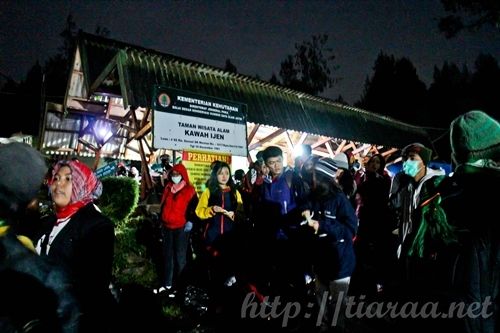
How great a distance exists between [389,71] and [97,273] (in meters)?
50.3

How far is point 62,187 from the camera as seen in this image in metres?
2.64

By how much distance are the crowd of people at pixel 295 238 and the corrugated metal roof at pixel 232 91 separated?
7.83 ft

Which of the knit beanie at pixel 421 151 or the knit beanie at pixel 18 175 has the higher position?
the knit beanie at pixel 421 151

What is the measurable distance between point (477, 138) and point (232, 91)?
9404 millimetres

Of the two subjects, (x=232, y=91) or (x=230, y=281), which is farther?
(x=232, y=91)

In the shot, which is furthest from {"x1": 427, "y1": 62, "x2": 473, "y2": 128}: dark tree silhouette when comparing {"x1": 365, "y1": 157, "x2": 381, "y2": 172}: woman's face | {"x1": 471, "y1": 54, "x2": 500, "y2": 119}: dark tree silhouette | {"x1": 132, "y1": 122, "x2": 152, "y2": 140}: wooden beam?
{"x1": 132, "y1": 122, "x2": 152, "y2": 140}: wooden beam

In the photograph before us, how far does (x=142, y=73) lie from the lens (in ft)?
28.5

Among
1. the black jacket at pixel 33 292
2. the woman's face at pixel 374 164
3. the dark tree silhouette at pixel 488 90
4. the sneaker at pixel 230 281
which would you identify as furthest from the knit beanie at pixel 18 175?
the dark tree silhouette at pixel 488 90

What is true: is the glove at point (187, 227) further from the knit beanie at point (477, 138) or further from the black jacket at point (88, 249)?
the knit beanie at point (477, 138)

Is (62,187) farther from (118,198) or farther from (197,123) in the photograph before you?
(118,198)

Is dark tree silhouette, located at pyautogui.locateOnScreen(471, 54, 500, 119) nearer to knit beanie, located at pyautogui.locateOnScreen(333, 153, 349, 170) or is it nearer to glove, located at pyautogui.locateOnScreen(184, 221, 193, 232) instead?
knit beanie, located at pyautogui.locateOnScreen(333, 153, 349, 170)

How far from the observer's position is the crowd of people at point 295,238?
1.34m

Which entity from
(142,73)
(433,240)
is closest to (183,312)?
(433,240)

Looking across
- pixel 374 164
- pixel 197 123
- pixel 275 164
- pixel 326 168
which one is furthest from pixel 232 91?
pixel 326 168
